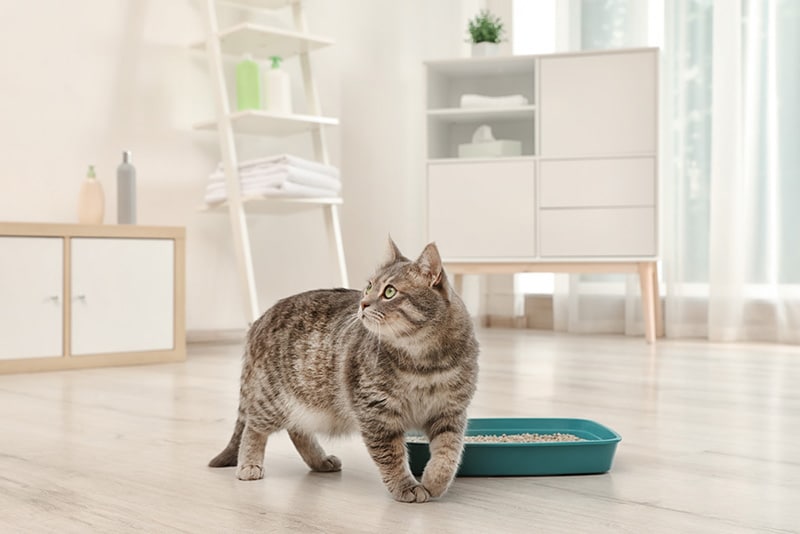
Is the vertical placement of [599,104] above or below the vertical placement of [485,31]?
below

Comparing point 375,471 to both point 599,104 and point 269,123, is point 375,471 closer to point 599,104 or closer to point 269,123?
point 269,123

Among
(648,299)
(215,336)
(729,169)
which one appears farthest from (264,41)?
(729,169)

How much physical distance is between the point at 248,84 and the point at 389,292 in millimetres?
2513

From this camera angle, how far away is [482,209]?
3660mm

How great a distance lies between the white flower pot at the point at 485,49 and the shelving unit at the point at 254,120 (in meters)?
0.67

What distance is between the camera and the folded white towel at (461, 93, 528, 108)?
3.72 m

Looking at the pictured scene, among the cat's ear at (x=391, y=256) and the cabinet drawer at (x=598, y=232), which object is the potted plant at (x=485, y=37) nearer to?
the cabinet drawer at (x=598, y=232)

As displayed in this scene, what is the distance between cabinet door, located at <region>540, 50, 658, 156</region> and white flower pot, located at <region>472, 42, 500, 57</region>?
12.3 inches

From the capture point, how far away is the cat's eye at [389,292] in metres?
1.14

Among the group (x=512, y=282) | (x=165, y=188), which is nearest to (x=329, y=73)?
(x=165, y=188)

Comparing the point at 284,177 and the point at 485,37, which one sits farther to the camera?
the point at 485,37

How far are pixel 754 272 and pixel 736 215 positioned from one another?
228mm

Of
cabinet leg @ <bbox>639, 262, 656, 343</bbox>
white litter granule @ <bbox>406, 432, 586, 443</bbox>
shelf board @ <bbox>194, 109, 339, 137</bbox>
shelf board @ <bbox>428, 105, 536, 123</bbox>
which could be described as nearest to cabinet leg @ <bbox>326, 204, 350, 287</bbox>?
shelf board @ <bbox>194, 109, 339, 137</bbox>

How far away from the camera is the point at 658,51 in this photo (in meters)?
3.47
